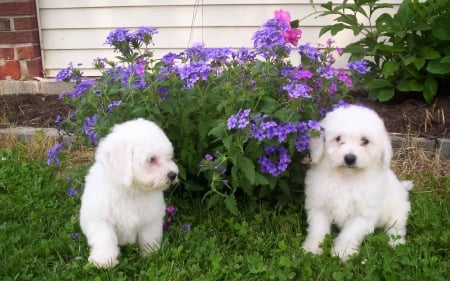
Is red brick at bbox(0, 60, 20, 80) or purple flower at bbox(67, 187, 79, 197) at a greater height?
red brick at bbox(0, 60, 20, 80)

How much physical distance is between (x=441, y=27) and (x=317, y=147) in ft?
7.87

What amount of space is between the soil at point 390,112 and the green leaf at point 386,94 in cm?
17

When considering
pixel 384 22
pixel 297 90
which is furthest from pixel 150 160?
pixel 384 22

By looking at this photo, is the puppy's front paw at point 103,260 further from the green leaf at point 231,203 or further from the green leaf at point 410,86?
the green leaf at point 410,86

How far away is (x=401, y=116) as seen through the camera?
5094mm

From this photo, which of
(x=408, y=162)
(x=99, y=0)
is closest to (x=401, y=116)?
(x=408, y=162)

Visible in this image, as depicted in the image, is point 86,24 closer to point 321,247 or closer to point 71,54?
point 71,54

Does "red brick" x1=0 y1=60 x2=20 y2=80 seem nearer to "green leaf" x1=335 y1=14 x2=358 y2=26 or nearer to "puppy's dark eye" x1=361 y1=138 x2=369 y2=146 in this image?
A: "green leaf" x1=335 y1=14 x2=358 y2=26

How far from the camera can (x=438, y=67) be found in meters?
4.83

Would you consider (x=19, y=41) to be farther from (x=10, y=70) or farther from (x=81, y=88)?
(x=81, y=88)

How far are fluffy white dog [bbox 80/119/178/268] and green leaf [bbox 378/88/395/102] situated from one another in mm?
2857

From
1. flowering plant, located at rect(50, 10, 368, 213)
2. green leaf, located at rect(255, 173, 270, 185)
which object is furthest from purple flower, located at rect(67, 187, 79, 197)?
green leaf, located at rect(255, 173, 270, 185)

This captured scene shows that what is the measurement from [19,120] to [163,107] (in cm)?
303

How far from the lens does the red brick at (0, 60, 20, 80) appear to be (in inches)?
255
